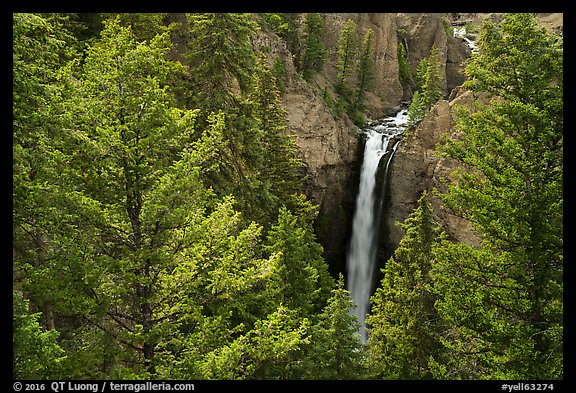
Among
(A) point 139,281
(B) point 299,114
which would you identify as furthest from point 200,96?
(B) point 299,114

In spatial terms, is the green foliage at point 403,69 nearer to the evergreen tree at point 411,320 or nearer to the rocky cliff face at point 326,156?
the rocky cliff face at point 326,156

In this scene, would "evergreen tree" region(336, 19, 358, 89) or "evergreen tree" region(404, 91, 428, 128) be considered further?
"evergreen tree" region(336, 19, 358, 89)

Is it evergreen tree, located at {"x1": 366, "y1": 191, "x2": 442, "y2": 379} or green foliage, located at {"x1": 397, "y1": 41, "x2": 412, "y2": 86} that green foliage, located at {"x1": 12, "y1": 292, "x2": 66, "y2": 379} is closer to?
evergreen tree, located at {"x1": 366, "y1": 191, "x2": 442, "y2": 379}

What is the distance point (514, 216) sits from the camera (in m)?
7.79

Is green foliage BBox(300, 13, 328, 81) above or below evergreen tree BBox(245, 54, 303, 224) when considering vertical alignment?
above

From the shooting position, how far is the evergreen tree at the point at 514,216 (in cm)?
753

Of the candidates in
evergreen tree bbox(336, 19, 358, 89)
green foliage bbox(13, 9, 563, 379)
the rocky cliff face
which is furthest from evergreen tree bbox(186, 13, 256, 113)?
evergreen tree bbox(336, 19, 358, 89)

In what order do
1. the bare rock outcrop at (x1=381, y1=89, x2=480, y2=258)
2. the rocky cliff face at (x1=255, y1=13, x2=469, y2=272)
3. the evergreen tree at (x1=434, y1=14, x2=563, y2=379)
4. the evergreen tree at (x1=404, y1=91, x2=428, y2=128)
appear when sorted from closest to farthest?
the evergreen tree at (x1=434, y1=14, x2=563, y2=379) → the bare rock outcrop at (x1=381, y1=89, x2=480, y2=258) → the rocky cliff face at (x1=255, y1=13, x2=469, y2=272) → the evergreen tree at (x1=404, y1=91, x2=428, y2=128)

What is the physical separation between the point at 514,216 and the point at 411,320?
641cm

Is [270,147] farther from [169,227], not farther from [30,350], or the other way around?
[30,350]

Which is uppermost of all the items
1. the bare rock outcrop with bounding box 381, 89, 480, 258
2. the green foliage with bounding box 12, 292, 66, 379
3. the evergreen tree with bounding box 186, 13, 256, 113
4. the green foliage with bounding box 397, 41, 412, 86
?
the green foliage with bounding box 397, 41, 412, 86

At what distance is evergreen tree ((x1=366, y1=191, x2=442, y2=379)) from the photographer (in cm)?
1283

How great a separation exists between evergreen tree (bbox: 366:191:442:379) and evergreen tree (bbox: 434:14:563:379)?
4.10 m
